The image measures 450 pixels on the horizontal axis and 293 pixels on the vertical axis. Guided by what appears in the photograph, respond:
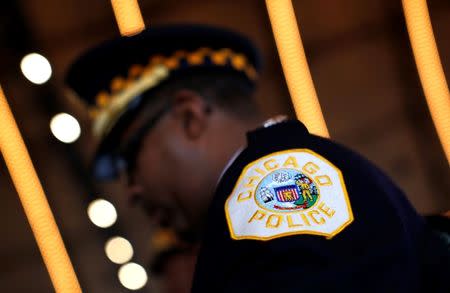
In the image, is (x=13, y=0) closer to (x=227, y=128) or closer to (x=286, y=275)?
(x=227, y=128)

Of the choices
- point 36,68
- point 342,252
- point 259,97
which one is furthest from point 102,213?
point 342,252

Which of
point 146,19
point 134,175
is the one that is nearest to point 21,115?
point 146,19

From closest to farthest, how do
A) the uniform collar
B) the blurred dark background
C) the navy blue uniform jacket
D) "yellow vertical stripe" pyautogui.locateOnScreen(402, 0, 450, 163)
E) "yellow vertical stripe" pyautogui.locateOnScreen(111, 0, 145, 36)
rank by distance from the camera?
the navy blue uniform jacket → the uniform collar → "yellow vertical stripe" pyautogui.locateOnScreen(111, 0, 145, 36) → "yellow vertical stripe" pyautogui.locateOnScreen(402, 0, 450, 163) → the blurred dark background

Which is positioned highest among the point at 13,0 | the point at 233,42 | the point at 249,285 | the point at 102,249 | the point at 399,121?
the point at 13,0

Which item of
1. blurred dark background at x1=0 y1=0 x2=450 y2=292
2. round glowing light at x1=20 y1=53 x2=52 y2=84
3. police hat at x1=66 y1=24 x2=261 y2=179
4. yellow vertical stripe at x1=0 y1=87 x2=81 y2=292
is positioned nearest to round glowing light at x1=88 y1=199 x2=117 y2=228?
blurred dark background at x1=0 y1=0 x2=450 y2=292

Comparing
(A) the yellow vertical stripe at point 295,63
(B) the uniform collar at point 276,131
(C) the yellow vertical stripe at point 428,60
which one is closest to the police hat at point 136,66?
(A) the yellow vertical stripe at point 295,63

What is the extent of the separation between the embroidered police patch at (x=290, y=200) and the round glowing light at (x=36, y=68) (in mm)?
1180

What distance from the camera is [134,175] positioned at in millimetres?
1106

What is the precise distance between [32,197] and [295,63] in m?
0.52

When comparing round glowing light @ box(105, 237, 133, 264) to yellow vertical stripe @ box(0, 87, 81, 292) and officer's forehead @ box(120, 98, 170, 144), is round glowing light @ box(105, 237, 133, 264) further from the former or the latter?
officer's forehead @ box(120, 98, 170, 144)

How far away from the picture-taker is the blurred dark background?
70.6 inches

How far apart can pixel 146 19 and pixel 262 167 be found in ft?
3.68

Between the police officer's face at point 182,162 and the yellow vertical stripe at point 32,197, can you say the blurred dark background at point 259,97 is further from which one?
the police officer's face at point 182,162

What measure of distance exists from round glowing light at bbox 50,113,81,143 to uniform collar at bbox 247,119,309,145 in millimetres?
1127
